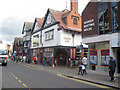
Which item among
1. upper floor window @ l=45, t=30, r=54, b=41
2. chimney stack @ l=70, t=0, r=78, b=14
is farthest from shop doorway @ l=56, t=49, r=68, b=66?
chimney stack @ l=70, t=0, r=78, b=14

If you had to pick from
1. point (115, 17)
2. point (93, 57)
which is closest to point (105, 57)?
point (93, 57)

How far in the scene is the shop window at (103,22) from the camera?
1421cm

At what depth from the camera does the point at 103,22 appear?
570 inches

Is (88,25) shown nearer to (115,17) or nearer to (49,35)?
(115,17)

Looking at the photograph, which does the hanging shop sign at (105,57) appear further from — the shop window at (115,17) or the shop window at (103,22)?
the shop window at (115,17)

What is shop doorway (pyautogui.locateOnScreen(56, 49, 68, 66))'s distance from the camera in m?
25.0

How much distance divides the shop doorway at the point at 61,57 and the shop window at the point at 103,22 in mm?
11002

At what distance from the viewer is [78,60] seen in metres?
25.1

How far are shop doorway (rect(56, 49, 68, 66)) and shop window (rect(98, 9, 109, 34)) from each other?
11.0 metres

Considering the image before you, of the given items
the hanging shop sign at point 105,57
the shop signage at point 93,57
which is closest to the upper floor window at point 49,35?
the shop signage at point 93,57

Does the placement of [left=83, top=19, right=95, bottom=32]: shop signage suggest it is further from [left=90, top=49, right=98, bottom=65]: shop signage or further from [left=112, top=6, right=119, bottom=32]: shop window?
[left=112, top=6, right=119, bottom=32]: shop window

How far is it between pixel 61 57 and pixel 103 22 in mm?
12967

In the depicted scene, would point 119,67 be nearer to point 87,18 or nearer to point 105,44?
point 105,44

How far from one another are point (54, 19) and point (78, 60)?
8.70 m
